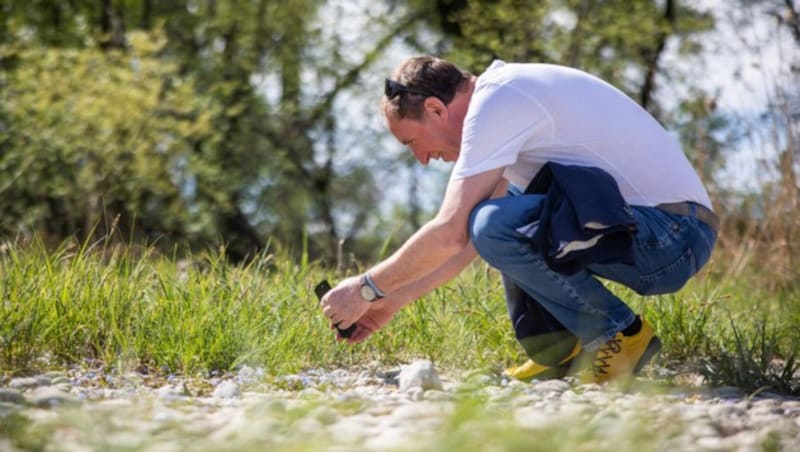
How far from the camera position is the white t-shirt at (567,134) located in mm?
2928

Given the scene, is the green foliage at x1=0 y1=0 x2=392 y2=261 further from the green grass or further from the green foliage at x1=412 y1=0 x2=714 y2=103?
the green grass

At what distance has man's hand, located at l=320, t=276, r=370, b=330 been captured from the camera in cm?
302

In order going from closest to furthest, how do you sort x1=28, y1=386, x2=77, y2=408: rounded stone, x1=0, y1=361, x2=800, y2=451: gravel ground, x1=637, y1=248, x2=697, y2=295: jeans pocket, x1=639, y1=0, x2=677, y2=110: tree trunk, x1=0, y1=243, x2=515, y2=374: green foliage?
x1=0, y1=361, x2=800, y2=451: gravel ground, x1=28, y1=386, x2=77, y2=408: rounded stone, x1=637, y1=248, x2=697, y2=295: jeans pocket, x1=0, y1=243, x2=515, y2=374: green foliage, x1=639, y1=0, x2=677, y2=110: tree trunk

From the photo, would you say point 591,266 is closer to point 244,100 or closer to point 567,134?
point 567,134

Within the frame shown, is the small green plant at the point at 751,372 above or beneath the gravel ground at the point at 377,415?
beneath

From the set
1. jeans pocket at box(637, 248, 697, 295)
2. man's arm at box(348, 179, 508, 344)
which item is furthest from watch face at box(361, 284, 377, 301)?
jeans pocket at box(637, 248, 697, 295)

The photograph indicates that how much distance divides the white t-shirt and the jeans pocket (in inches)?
8.0

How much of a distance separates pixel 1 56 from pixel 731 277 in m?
10.9

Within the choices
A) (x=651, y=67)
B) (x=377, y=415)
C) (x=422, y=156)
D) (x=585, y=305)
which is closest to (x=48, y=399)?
(x=377, y=415)

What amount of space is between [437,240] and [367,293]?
29cm

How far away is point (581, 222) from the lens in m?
2.90

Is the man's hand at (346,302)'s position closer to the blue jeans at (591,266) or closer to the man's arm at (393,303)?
the man's arm at (393,303)

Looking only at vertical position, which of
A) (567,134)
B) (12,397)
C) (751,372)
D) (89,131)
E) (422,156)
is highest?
(567,134)

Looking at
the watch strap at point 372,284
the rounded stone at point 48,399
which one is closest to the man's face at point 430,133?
the watch strap at point 372,284
